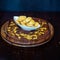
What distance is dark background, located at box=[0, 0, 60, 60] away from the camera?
1.09 metres

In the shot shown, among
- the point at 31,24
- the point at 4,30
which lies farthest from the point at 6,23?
the point at 31,24

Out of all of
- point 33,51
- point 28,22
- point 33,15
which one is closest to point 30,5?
point 33,15

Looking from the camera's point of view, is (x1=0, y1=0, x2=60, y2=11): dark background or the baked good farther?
(x1=0, y1=0, x2=60, y2=11): dark background

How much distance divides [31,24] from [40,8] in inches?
18.9

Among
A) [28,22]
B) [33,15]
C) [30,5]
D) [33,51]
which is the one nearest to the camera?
[33,51]

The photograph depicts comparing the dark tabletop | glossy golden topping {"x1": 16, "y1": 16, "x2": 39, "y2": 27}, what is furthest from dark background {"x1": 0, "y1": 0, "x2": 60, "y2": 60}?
glossy golden topping {"x1": 16, "y1": 16, "x2": 39, "y2": 27}

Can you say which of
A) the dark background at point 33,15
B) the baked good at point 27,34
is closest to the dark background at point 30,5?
the dark background at point 33,15

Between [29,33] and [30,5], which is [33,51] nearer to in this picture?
[29,33]

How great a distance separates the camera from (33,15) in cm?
150

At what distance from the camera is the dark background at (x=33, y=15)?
1.09 meters

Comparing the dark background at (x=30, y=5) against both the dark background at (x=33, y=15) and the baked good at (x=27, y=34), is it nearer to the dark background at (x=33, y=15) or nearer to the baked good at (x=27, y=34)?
the dark background at (x=33, y=15)

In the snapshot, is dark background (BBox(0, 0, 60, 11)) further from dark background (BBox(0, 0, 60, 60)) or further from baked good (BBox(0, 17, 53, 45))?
baked good (BBox(0, 17, 53, 45))

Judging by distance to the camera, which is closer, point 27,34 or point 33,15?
point 27,34

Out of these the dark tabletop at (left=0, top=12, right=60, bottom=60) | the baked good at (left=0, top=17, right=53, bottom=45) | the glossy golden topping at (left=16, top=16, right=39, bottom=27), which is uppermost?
the glossy golden topping at (left=16, top=16, right=39, bottom=27)
